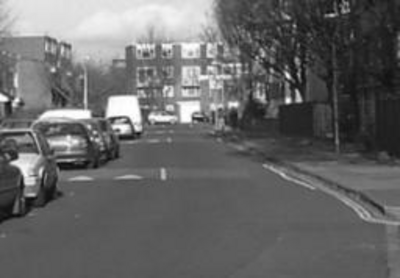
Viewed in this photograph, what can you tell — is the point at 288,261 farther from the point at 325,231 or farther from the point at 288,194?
the point at 288,194

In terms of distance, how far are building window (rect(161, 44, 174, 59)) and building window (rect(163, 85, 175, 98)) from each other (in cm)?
429

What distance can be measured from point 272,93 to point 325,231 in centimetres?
6797

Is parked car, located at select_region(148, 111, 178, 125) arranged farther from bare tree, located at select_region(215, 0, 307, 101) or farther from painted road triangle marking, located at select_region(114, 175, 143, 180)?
painted road triangle marking, located at select_region(114, 175, 143, 180)

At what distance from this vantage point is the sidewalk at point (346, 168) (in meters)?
19.4

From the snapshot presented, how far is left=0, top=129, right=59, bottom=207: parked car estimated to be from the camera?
17.9 metres

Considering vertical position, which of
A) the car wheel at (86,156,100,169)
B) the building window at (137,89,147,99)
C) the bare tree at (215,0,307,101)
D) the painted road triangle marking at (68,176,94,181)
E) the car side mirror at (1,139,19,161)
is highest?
the bare tree at (215,0,307,101)

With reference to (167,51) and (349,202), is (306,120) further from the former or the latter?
(167,51)

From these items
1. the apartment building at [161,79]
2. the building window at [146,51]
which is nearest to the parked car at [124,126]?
the apartment building at [161,79]

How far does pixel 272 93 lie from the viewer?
82.2 metres

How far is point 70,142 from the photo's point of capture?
3055cm

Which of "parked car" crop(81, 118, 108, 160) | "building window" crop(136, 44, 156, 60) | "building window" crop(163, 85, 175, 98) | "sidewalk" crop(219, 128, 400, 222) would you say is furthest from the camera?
"building window" crop(163, 85, 175, 98)

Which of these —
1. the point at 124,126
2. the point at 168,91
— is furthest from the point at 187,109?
the point at 124,126

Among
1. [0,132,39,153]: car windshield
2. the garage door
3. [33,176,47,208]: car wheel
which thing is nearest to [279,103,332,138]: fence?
[0,132,39,153]: car windshield

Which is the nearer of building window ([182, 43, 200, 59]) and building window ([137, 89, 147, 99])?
building window ([137, 89, 147, 99])
